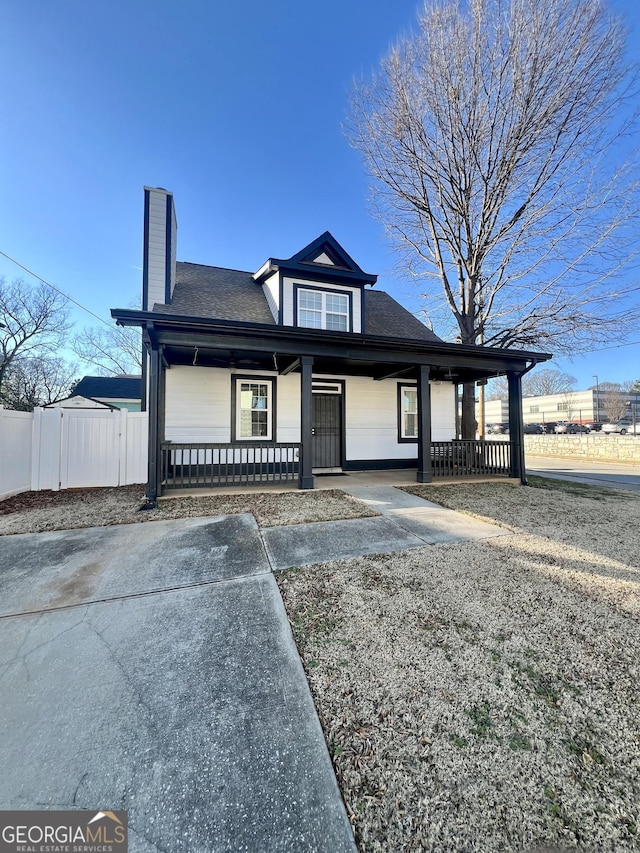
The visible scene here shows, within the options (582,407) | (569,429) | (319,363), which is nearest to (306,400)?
(319,363)

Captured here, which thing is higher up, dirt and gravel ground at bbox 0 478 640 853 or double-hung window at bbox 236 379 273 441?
double-hung window at bbox 236 379 273 441

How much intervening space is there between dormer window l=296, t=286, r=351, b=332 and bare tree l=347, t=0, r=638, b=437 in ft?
16.0

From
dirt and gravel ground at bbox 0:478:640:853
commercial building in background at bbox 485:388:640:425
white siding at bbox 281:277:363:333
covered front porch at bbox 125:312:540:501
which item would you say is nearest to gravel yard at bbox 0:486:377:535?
covered front porch at bbox 125:312:540:501

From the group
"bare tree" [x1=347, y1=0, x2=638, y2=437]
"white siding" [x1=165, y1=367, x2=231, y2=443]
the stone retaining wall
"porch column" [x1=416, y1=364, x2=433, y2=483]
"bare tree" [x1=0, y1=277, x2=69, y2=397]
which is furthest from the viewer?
"bare tree" [x1=0, y1=277, x2=69, y2=397]

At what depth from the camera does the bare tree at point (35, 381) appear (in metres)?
21.2

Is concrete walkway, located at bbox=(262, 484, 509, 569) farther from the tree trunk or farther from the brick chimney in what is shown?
the brick chimney

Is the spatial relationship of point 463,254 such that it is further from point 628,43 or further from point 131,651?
point 131,651

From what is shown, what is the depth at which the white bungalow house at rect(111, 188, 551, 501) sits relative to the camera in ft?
23.8

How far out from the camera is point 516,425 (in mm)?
8836

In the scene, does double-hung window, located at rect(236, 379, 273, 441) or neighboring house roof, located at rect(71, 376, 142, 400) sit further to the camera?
neighboring house roof, located at rect(71, 376, 142, 400)

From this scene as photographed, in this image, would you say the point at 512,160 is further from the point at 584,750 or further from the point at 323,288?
the point at 584,750

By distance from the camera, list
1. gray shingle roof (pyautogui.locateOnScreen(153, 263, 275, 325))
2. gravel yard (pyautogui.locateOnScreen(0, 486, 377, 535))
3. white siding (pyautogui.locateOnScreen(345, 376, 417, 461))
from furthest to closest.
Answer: white siding (pyautogui.locateOnScreen(345, 376, 417, 461)) → gray shingle roof (pyautogui.locateOnScreen(153, 263, 275, 325)) → gravel yard (pyautogui.locateOnScreen(0, 486, 377, 535))

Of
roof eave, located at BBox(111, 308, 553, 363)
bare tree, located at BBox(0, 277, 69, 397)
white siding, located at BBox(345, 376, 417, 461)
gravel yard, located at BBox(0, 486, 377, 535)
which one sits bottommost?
gravel yard, located at BBox(0, 486, 377, 535)

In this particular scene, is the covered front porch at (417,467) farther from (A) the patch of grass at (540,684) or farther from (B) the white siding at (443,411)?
(A) the patch of grass at (540,684)
